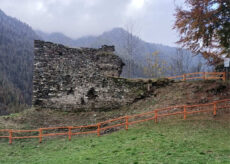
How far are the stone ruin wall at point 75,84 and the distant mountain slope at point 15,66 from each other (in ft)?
245

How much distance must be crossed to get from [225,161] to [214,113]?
19.1 feet

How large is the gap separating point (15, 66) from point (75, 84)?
4361 inches

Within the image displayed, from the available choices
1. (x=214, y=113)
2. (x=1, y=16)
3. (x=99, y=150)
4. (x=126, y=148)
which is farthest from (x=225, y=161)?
(x=1, y=16)

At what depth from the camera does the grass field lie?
655 cm

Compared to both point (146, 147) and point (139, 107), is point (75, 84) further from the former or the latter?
point (146, 147)

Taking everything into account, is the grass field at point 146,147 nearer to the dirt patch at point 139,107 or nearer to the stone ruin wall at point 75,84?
the dirt patch at point 139,107

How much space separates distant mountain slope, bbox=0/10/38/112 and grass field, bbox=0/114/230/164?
79812 millimetres

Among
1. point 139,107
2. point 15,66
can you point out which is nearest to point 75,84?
point 139,107

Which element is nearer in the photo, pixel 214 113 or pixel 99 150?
pixel 99 150

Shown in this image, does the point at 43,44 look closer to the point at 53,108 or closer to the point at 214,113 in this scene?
the point at 53,108

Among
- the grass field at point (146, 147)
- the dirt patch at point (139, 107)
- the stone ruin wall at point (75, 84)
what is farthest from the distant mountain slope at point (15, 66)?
the grass field at point (146, 147)

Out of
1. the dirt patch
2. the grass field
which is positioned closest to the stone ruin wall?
the dirt patch

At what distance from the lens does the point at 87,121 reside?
46.2 feet

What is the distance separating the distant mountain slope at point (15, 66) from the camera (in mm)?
89250
